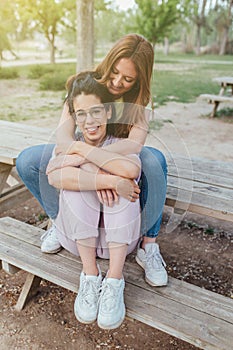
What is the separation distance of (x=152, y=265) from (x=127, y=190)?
1.21 ft

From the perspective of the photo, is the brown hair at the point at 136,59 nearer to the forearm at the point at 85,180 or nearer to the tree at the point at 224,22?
the forearm at the point at 85,180

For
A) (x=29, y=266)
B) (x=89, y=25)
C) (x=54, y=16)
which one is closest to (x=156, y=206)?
(x=29, y=266)

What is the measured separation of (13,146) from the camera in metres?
2.29

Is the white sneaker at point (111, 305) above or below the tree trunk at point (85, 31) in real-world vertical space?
below

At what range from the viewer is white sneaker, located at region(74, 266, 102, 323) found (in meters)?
1.39

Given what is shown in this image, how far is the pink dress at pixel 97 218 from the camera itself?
1.41m

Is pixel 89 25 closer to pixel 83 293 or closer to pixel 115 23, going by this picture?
pixel 83 293

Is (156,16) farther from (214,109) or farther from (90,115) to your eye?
(90,115)

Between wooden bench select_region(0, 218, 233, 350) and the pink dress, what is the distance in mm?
182

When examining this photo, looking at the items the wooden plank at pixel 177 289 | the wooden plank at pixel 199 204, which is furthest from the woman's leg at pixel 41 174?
the wooden plank at pixel 199 204

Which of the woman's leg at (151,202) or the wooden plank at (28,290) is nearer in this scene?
the woman's leg at (151,202)

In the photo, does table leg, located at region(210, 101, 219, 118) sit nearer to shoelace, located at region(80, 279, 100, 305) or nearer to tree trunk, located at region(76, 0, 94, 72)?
tree trunk, located at region(76, 0, 94, 72)

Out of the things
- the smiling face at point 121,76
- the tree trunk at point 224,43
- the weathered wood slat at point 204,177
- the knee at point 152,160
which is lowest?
the tree trunk at point 224,43

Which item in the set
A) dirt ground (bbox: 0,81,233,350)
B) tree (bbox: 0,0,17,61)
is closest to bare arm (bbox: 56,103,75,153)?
dirt ground (bbox: 0,81,233,350)
